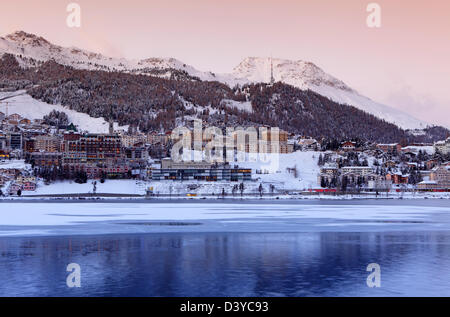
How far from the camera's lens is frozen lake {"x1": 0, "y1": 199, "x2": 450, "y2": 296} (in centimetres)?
2203

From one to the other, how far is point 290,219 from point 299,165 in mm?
126860

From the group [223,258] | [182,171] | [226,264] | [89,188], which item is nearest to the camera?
[226,264]

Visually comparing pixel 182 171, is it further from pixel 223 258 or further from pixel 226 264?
pixel 226 264

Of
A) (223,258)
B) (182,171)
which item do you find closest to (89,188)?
(182,171)

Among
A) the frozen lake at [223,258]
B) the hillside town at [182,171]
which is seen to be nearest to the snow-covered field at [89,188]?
the hillside town at [182,171]

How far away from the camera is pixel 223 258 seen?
2891cm

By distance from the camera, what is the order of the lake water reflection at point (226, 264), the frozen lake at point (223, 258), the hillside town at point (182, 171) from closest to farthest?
the lake water reflection at point (226, 264)
the frozen lake at point (223, 258)
the hillside town at point (182, 171)

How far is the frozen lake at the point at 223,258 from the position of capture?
22.0 metres

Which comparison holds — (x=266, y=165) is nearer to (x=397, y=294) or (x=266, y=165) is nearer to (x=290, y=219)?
(x=290, y=219)

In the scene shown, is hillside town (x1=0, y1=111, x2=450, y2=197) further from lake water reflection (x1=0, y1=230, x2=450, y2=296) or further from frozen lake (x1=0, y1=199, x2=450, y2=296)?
lake water reflection (x1=0, y1=230, x2=450, y2=296)

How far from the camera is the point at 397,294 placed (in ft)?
69.8

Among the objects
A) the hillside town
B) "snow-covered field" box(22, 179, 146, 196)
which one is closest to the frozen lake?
the hillside town

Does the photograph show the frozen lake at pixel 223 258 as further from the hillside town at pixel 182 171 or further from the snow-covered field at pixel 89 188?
the snow-covered field at pixel 89 188
